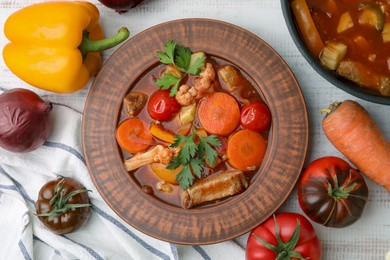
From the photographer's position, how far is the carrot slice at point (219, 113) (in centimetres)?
259

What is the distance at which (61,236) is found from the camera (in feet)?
8.98

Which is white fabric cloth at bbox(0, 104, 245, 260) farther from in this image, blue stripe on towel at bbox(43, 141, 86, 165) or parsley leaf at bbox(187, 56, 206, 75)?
parsley leaf at bbox(187, 56, 206, 75)

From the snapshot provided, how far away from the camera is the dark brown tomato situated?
2.59 metres

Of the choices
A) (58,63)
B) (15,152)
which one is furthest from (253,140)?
(15,152)

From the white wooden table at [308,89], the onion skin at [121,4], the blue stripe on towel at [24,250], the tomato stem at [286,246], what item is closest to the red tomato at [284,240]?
the tomato stem at [286,246]

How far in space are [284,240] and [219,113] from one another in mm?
563

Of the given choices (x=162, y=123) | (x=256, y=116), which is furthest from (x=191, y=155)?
(x=256, y=116)

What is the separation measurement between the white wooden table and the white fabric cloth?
0.69 ft

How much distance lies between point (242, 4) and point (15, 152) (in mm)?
1138

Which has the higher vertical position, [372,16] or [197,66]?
[372,16]

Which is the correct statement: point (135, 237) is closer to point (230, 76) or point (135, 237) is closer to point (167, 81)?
point (167, 81)

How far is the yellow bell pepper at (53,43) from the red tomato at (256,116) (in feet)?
1.87

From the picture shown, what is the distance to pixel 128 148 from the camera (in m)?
2.62

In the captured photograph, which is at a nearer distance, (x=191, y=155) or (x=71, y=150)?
(x=191, y=155)
